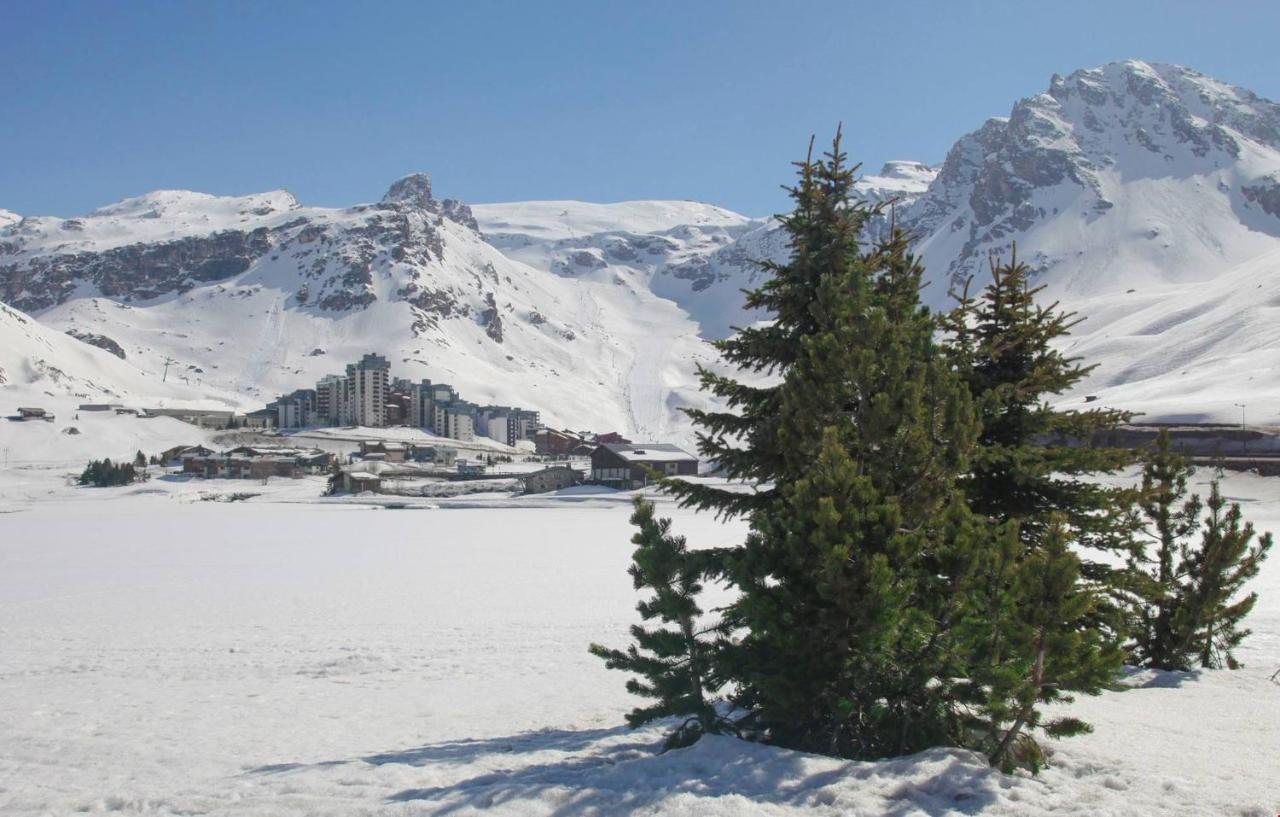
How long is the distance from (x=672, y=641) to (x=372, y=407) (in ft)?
461

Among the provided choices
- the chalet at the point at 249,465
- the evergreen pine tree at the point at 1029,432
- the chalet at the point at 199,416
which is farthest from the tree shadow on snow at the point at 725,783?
the chalet at the point at 199,416

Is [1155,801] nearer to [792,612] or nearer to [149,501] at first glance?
[792,612]

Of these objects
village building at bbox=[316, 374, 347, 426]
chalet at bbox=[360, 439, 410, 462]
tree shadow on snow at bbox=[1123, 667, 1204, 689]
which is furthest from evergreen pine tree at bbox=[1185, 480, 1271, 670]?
village building at bbox=[316, 374, 347, 426]

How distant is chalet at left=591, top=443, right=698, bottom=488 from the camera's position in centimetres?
7506

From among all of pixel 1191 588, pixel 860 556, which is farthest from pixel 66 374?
pixel 860 556

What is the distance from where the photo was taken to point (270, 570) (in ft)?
101

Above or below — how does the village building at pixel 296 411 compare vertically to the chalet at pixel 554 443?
above

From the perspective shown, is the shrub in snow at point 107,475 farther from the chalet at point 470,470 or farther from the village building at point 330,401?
the village building at point 330,401

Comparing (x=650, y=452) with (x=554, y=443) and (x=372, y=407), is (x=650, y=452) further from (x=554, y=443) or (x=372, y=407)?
(x=372, y=407)

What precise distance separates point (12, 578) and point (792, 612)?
30.4 meters

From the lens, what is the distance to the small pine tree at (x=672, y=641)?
28.6 feet

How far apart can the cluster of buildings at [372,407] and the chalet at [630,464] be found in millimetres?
63022

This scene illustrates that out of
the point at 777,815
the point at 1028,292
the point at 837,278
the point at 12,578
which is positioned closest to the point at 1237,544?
the point at 1028,292

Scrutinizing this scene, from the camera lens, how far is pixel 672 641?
8906mm
